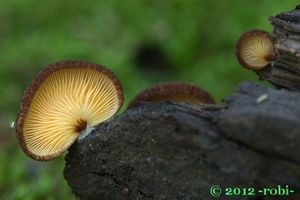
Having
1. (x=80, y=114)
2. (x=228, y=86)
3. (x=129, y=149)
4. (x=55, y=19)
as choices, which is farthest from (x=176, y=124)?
(x=55, y=19)

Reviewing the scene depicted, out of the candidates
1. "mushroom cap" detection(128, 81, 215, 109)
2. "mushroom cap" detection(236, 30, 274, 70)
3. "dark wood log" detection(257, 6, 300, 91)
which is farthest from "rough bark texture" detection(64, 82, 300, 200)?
"mushroom cap" detection(236, 30, 274, 70)

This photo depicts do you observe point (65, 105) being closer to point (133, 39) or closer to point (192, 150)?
point (192, 150)

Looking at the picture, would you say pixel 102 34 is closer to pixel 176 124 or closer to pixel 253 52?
pixel 253 52

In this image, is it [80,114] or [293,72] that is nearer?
[293,72]

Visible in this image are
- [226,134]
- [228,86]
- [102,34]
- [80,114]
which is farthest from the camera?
[102,34]

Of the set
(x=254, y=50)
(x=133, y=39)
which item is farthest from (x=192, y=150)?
(x=133, y=39)

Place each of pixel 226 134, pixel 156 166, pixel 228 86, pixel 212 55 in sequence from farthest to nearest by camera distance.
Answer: pixel 212 55 < pixel 228 86 < pixel 156 166 < pixel 226 134

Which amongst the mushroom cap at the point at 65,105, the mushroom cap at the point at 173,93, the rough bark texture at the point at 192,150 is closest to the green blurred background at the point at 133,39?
the mushroom cap at the point at 173,93

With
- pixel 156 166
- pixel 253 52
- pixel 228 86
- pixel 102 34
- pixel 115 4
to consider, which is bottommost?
pixel 156 166
